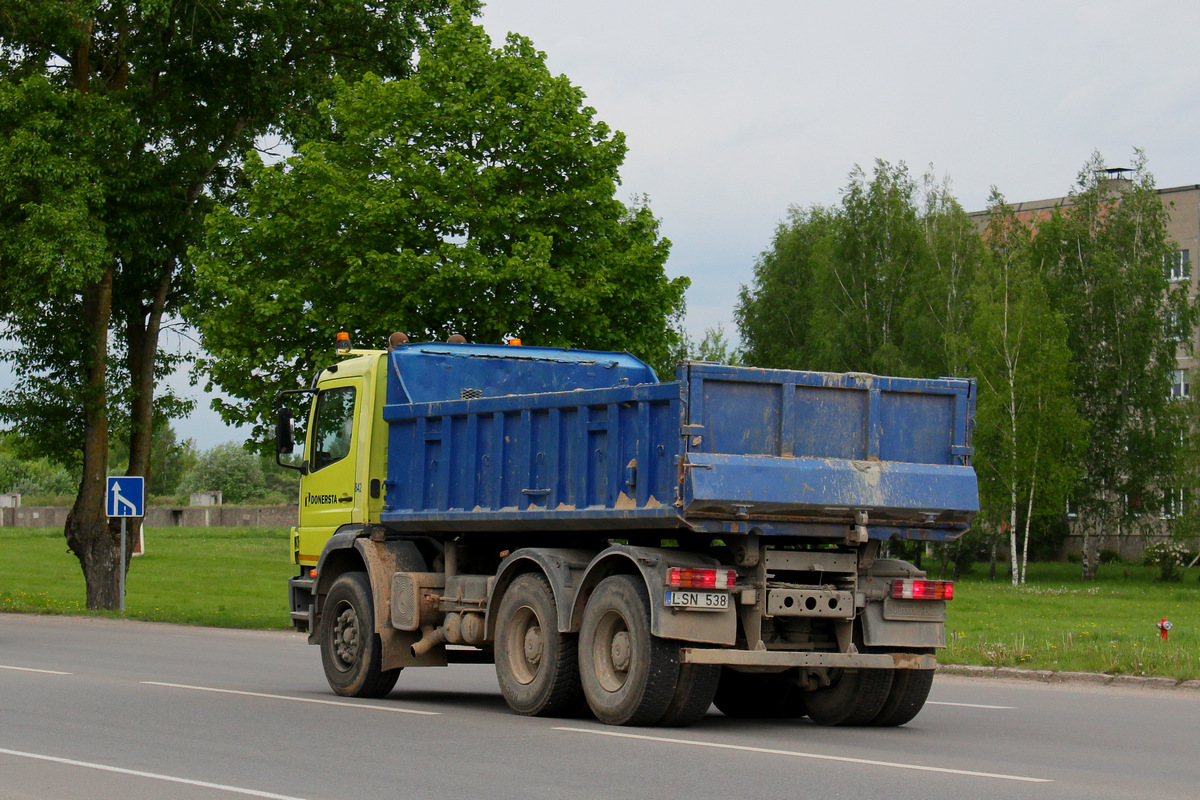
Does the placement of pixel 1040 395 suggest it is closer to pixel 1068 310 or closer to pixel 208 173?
pixel 1068 310

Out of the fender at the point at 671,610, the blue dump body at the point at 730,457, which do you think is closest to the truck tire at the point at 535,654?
the blue dump body at the point at 730,457

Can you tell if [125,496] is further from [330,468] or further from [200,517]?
[200,517]

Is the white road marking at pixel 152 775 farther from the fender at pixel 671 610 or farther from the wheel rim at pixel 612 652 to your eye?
the wheel rim at pixel 612 652

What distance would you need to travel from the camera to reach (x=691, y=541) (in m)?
11.5

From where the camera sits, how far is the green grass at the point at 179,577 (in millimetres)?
31109

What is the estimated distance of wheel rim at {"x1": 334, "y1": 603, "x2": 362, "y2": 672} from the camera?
46.0ft

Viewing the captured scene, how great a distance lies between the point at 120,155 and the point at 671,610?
2269 cm

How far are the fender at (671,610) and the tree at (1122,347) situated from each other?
160 ft

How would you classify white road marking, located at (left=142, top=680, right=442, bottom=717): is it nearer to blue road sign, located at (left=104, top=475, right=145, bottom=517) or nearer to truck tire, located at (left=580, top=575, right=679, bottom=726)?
truck tire, located at (left=580, top=575, right=679, bottom=726)

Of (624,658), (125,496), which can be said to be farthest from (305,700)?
(125,496)

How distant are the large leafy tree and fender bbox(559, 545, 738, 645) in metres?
19.8

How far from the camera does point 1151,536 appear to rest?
58.7 meters

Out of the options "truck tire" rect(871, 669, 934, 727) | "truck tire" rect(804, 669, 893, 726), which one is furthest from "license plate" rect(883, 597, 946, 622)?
"truck tire" rect(804, 669, 893, 726)

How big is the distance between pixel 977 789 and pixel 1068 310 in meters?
51.9
